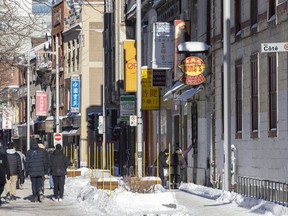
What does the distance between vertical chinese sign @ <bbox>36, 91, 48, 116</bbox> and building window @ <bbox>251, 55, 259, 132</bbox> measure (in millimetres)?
51984

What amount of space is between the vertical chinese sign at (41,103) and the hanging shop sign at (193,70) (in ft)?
152

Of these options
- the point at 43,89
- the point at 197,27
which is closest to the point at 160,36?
the point at 197,27

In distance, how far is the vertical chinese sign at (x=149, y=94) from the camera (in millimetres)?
49969

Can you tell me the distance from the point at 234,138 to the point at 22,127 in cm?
6181

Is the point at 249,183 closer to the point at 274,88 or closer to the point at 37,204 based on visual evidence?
the point at 274,88

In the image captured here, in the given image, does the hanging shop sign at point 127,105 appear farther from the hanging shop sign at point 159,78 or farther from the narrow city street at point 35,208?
the narrow city street at point 35,208

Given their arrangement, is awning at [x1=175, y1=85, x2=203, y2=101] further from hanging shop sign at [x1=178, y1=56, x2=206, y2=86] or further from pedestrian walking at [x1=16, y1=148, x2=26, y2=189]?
pedestrian walking at [x1=16, y1=148, x2=26, y2=189]

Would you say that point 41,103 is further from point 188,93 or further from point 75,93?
point 188,93

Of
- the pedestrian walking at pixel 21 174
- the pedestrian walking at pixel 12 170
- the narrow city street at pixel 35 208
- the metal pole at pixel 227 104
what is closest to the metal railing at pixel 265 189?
the metal pole at pixel 227 104

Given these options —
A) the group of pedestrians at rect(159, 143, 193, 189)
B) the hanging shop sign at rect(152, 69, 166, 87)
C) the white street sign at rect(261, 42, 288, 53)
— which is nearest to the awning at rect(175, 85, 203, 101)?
the group of pedestrians at rect(159, 143, 193, 189)

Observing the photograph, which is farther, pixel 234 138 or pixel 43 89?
pixel 43 89

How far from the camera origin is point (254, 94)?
3216 centimetres

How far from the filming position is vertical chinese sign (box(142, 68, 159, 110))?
50.0 metres

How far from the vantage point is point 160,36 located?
43.9 metres
